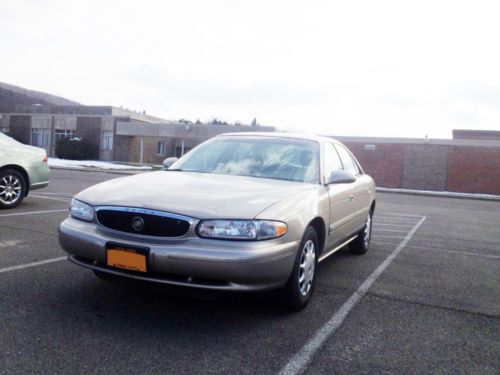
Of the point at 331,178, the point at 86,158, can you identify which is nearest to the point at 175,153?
the point at 86,158

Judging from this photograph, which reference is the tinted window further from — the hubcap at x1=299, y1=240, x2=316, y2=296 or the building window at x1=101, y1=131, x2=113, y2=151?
the building window at x1=101, y1=131, x2=113, y2=151

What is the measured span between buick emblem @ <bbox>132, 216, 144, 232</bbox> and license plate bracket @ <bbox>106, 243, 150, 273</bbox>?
153mm

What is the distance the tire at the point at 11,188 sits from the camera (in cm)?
846

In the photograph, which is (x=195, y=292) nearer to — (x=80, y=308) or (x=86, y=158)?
(x=80, y=308)

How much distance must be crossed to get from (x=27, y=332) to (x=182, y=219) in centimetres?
129

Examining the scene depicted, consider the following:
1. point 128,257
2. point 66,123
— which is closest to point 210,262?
point 128,257

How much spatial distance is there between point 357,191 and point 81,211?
3.34 m

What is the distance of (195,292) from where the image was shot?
3309 millimetres

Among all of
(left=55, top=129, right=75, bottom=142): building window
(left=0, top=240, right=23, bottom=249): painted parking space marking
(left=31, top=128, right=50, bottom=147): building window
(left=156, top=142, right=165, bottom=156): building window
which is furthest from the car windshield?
(left=31, top=128, right=50, bottom=147): building window

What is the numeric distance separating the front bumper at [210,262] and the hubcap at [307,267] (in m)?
0.44

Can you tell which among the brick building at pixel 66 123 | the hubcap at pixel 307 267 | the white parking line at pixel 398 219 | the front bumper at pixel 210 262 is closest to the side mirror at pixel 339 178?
the hubcap at pixel 307 267

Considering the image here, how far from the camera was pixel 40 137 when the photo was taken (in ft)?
149

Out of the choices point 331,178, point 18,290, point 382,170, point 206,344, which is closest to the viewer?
point 206,344

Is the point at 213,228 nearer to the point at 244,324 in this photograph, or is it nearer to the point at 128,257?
the point at 128,257
